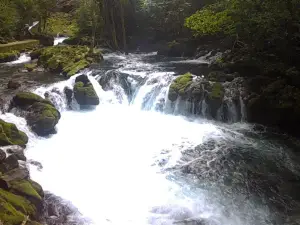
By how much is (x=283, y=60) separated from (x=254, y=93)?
254 centimetres

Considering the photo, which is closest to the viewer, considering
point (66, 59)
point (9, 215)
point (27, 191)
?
point (9, 215)

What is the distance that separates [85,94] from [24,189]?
366 inches

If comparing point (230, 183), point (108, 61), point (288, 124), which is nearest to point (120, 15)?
point (108, 61)

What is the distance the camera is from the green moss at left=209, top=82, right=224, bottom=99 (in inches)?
634

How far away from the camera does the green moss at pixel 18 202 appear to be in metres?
7.51

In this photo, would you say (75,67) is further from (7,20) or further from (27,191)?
(27,191)

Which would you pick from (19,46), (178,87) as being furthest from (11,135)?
(19,46)

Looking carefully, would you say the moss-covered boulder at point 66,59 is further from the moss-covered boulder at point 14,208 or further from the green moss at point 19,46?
the moss-covered boulder at point 14,208

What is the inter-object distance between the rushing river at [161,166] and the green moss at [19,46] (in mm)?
12409

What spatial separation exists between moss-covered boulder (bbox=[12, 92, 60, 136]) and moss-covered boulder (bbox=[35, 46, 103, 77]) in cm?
562

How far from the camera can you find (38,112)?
13.8m

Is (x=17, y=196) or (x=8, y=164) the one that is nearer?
(x=17, y=196)

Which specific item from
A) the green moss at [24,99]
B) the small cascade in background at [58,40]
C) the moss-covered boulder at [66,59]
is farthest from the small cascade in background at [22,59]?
the green moss at [24,99]

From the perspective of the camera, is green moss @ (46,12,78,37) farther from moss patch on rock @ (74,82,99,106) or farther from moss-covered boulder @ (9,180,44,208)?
moss-covered boulder @ (9,180,44,208)
